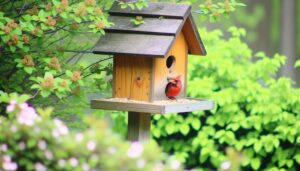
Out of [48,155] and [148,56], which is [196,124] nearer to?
[148,56]

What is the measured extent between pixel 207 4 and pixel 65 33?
1.09m

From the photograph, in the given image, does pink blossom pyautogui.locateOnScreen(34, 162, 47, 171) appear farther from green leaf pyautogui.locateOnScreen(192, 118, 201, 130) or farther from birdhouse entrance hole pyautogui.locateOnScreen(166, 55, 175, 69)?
green leaf pyautogui.locateOnScreen(192, 118, 201, 130)

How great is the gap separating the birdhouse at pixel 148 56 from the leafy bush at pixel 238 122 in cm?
130

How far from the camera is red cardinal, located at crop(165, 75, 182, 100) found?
14.9ft

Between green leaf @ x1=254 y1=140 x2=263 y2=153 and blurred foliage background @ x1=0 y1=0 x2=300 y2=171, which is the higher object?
blurred foliage background @ x1=0 y1=0 x2=300 y2=171

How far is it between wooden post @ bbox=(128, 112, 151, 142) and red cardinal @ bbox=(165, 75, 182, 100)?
0.19 metres

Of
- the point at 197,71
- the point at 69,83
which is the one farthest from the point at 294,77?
the point at 69,83

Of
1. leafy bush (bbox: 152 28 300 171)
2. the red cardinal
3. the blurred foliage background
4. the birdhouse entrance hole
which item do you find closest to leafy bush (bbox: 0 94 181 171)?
the blurred foliage background

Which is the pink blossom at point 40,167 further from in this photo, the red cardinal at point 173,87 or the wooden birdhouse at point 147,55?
the red cardinal at point 173,87

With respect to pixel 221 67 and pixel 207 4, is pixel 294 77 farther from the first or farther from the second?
pixel 207 4

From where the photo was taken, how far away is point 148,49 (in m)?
4.39

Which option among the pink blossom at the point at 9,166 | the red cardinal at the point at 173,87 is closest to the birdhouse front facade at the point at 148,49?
the red cardinal at the point at 173,87

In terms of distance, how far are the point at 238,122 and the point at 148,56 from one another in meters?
1.87

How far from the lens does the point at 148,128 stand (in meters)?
4.62
